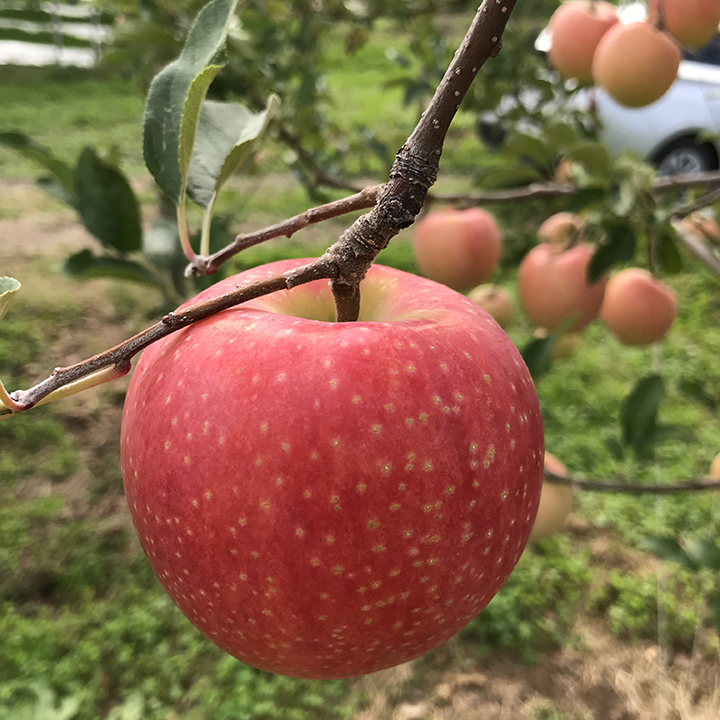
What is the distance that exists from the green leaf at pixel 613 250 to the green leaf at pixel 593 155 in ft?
0.32

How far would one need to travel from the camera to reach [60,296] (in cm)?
262

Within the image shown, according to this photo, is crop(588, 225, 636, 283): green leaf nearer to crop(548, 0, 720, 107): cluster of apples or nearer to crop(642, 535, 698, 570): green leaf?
crop(548, 0, 720, 107): cluster of apples

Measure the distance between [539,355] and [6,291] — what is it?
2.39ft

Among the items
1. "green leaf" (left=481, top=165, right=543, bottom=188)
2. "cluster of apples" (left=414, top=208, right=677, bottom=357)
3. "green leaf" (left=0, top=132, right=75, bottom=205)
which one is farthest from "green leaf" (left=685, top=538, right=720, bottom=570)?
"green leaf" (left=0, top=132, right=75, bottom=205)

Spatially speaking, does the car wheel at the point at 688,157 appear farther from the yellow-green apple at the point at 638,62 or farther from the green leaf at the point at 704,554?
the green leaf at the point at 704,554

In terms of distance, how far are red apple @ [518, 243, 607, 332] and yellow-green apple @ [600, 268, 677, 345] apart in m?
0.07

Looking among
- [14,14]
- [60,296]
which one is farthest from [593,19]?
[14,14]

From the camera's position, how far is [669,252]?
108 centimetres

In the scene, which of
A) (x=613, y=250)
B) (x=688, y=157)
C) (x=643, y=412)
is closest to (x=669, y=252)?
(x=613, y=250)

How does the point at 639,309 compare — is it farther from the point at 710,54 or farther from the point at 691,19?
the point at 710,54

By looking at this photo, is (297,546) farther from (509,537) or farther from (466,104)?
(466,104)

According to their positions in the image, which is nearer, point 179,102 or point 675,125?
point 179,102

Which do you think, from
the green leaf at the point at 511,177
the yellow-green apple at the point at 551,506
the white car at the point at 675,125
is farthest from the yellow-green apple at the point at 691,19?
the white car at the point at 675,125

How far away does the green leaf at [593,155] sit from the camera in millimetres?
955
